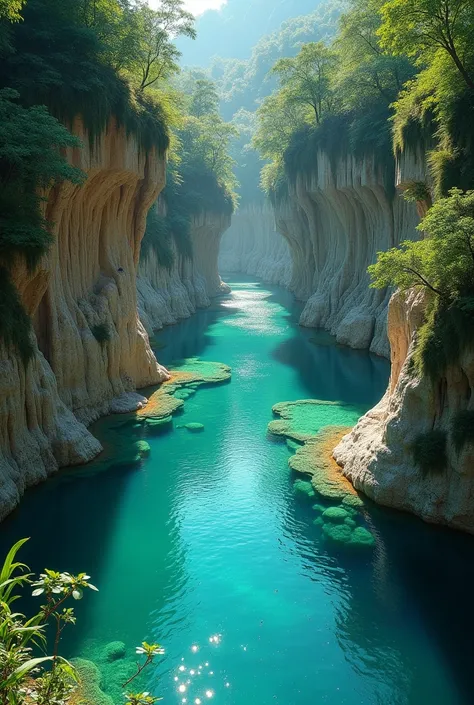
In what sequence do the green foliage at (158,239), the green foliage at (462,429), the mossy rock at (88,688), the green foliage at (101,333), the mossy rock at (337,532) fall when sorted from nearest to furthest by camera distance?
the mossy rock at (88,688) < the green foliage at (462,429) < the mossy rock at (337,532) < the green foliage at (101,333) < the green foliage at (158,239)

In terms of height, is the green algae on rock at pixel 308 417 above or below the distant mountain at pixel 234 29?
below

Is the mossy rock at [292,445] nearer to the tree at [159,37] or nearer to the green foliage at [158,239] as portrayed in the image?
the tree at [159,37]

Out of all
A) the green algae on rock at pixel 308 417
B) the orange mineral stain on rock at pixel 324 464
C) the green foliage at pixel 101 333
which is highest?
the green foliage at pixel 101 333

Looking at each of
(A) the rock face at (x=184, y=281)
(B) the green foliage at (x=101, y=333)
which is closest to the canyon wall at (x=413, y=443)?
(B) the green foliage at (x=101, y=333)

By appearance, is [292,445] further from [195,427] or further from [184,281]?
[184,281]

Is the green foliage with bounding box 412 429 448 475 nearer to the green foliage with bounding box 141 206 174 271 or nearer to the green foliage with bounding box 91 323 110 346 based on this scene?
the green foliage with bounding box 91 323 110 346

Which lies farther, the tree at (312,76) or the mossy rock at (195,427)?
the tree at (312,76)
